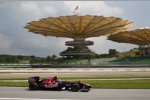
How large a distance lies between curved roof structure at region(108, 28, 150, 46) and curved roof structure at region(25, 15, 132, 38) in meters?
3.72

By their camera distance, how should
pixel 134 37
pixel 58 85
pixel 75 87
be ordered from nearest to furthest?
pixel 75 87, pixel 58 85, pixel 134 37

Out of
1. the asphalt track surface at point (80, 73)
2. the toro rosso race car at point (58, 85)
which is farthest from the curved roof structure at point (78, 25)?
the toro rosso race car at point (58, 85)

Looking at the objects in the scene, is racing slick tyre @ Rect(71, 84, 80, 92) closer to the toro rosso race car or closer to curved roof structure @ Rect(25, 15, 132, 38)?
the toro rosso race car

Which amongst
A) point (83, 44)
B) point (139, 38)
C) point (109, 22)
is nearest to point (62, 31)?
point (83, 44)

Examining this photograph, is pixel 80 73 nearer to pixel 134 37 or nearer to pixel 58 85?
pixel 58 85

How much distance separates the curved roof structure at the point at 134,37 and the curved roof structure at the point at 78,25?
12.2 ft

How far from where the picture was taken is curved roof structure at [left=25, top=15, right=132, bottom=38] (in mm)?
115250

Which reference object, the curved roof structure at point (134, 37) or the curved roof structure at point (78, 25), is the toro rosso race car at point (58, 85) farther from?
the curved roof structure at point (134, 37)

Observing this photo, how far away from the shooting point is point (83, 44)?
5167 inches

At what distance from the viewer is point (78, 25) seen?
4744 inches

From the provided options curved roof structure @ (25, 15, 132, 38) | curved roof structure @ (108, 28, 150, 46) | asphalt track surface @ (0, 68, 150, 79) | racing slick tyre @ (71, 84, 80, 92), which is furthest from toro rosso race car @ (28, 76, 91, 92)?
curved roof structure @ (108, 28, 150, 46)

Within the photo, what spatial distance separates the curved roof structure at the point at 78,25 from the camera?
4537 inches

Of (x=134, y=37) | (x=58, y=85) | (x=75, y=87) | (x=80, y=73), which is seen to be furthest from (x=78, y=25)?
(x=75, y=87)

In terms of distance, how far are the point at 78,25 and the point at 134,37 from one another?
25376 millimetres
